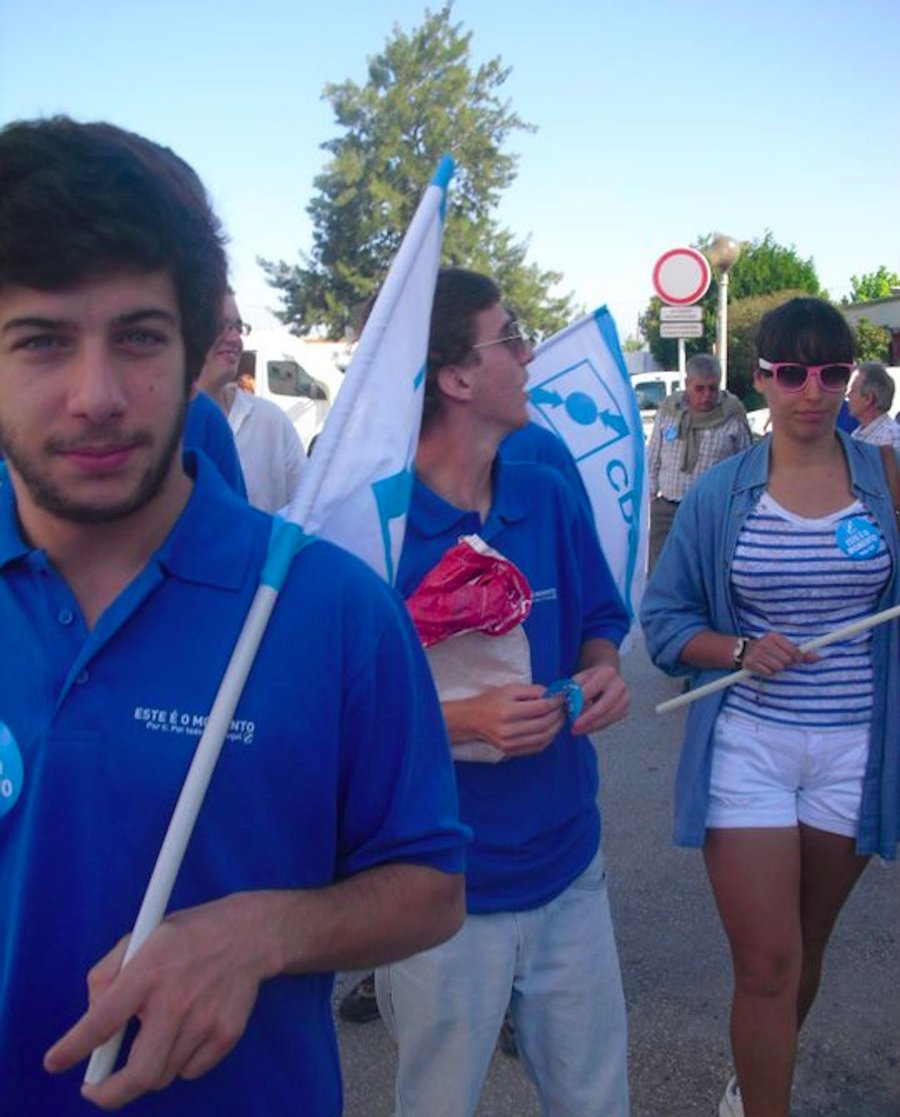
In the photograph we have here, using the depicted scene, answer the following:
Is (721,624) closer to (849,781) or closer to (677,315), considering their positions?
(849,781)

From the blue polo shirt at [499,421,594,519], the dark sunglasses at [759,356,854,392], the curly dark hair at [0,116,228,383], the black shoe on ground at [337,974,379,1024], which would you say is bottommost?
the black shoe on ground at [337,974,379,1024]

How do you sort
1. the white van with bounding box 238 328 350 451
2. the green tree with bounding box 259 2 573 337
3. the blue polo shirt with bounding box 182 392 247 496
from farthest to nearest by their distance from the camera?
the green tree with bounding box 259 2 573 337 < the white van with bounding box 238 328 350 451 < the blue polo shirt with bounding box 182 392 247 496

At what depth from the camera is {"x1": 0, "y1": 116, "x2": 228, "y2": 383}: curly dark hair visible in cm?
128

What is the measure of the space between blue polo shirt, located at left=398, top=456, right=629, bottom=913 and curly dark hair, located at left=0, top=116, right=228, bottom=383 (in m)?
1.06

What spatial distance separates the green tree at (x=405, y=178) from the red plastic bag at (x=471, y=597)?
137 feet

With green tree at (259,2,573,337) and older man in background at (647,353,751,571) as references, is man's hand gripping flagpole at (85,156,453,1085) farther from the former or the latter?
green tree at (259,2,573,337)

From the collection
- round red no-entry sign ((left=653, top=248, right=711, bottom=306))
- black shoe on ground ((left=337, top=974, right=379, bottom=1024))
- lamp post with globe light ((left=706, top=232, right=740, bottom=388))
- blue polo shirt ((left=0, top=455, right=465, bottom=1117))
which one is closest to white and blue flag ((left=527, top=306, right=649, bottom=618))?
black shoe on ground ((left=337, top=974, right=379, bottom=1024))

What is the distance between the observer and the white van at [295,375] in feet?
61.5

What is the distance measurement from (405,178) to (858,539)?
43944 millimetres

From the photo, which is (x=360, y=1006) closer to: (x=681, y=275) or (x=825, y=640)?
(x=825, y=640)

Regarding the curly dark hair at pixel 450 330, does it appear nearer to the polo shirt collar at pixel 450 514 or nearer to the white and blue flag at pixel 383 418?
the polo shirt collar at pixel 450 514

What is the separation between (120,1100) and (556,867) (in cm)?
133

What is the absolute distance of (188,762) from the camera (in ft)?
4.24

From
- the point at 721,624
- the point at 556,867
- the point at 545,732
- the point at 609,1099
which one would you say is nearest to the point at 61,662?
the point at 545,732
